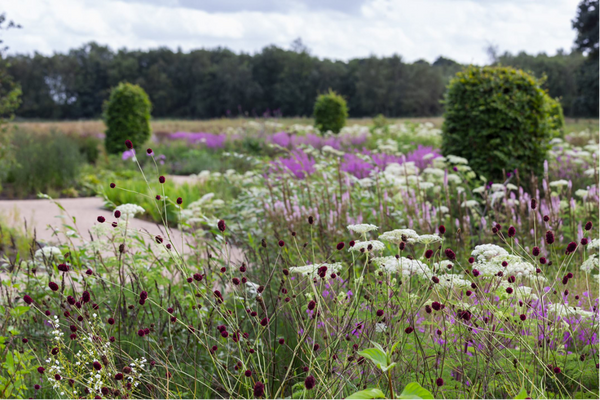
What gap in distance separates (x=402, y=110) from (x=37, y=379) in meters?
52.6

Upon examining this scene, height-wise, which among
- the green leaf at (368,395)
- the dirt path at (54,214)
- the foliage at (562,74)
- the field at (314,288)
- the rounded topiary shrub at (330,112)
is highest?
the foliage at (562,74)

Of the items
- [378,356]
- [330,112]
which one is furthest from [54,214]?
[330,112]

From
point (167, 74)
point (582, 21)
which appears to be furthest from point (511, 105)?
point (167, 74)

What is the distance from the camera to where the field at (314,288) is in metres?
1.65

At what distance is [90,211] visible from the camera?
774 cm

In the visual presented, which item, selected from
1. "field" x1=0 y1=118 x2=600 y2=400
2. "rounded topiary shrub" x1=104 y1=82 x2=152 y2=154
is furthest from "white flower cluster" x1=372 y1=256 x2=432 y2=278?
"rounded topiary shrub" x1=104 y1=82 x2=152 y2=154

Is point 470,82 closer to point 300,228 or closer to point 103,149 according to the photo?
Result: point 300,228

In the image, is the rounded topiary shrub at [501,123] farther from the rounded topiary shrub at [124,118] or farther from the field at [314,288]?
the rounded topiary shrub at [124,118]

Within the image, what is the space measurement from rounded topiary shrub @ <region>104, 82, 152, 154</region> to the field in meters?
2.30

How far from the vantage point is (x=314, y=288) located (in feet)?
4.47

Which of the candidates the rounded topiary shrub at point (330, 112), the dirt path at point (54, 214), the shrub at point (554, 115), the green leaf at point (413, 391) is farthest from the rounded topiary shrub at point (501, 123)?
the rounded topiary shrub at point (330, 112)

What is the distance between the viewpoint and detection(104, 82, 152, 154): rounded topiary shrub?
13625mm

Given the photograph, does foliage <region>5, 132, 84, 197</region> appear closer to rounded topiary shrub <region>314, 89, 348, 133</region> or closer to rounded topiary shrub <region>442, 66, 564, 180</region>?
rounded topiary shrub <region>442, 66, 564, 180</region>

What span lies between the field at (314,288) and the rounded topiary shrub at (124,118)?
2.30 m
